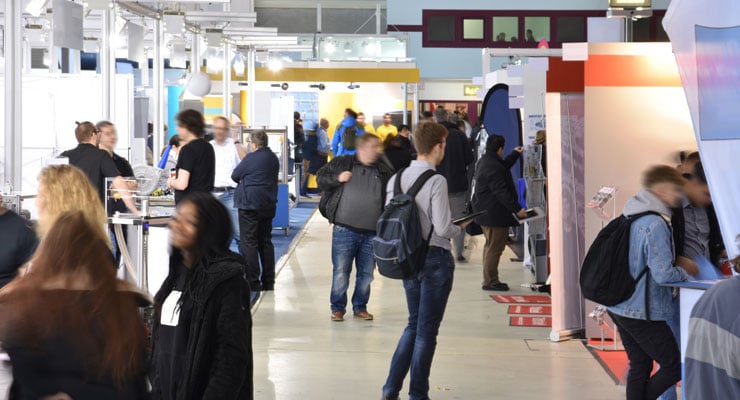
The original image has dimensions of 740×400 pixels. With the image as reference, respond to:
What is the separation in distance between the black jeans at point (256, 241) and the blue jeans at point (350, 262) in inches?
45.4

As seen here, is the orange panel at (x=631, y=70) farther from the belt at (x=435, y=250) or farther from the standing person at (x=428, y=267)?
the belt at (x=435, y=250)

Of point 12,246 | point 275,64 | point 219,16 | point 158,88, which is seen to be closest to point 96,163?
point 12,246

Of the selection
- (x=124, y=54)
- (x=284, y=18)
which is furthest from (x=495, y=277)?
(x=284, y=18)

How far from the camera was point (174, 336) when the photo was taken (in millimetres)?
3201

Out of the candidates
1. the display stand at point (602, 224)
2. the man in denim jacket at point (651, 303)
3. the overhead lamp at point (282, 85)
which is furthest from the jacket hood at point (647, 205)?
the overhead lamp at point (282, 85)

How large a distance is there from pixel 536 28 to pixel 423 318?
92.8 ft

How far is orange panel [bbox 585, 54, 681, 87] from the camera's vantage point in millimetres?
7332

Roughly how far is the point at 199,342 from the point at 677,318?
2651 mm

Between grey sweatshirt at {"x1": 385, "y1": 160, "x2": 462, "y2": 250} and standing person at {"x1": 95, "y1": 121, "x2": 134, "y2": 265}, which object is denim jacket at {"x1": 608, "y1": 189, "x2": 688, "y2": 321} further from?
standing person at {"x1": 95, "y1": 121, "x2": 134, "y2": 265}

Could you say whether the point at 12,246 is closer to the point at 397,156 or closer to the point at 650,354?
the point at 650,354

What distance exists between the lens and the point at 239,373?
3.14m

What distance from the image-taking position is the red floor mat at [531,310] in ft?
29.4

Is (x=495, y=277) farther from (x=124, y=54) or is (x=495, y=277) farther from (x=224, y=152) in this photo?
(x=124, y=54)

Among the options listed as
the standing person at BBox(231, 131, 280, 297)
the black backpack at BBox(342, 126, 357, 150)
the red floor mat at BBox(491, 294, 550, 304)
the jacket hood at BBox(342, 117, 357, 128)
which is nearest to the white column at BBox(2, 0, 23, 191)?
the standing person at BBox(231, 131, 280, 297)
